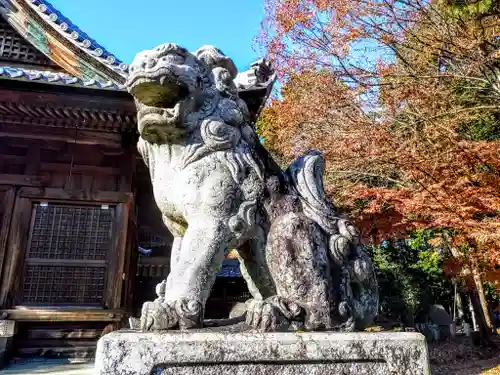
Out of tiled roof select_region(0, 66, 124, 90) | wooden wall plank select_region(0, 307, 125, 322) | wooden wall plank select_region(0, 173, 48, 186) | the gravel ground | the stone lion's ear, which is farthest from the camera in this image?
the gravel ground

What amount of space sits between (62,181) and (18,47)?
2.51m

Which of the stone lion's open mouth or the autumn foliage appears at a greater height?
the autumn foliage

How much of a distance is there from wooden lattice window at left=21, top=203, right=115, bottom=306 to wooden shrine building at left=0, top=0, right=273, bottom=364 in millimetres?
14

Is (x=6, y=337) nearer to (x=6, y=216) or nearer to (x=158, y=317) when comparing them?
(x=6, y=216)

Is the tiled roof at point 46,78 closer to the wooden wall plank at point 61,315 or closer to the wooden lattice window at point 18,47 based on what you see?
the wooden lattice window at point 18,47

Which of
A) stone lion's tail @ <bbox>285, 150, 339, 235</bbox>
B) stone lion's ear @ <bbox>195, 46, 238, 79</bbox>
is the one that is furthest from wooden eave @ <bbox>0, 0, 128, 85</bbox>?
stone lion's tail @ <bbox>285, 150, 339, 235</bbox>

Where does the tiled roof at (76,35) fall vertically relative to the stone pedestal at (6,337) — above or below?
above

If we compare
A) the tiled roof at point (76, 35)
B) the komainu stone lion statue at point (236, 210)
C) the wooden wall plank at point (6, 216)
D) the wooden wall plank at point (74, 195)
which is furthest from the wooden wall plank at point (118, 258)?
the komainu stone lion statue at point (236, 210)

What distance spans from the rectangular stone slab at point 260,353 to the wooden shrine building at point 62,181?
12.1 ft

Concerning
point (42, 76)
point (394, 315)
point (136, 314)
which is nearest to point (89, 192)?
point (42, 76)

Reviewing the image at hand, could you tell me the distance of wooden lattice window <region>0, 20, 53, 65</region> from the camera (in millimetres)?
6297

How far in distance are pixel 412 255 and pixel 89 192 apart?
45.8 feet

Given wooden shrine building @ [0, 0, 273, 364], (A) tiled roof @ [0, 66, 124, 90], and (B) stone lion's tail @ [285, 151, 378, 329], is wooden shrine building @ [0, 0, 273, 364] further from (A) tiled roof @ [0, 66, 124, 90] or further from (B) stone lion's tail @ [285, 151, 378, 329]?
(B) stone lion's tail @ [285, 151, 378, 329]

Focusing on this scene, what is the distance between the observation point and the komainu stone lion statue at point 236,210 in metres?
1.70
